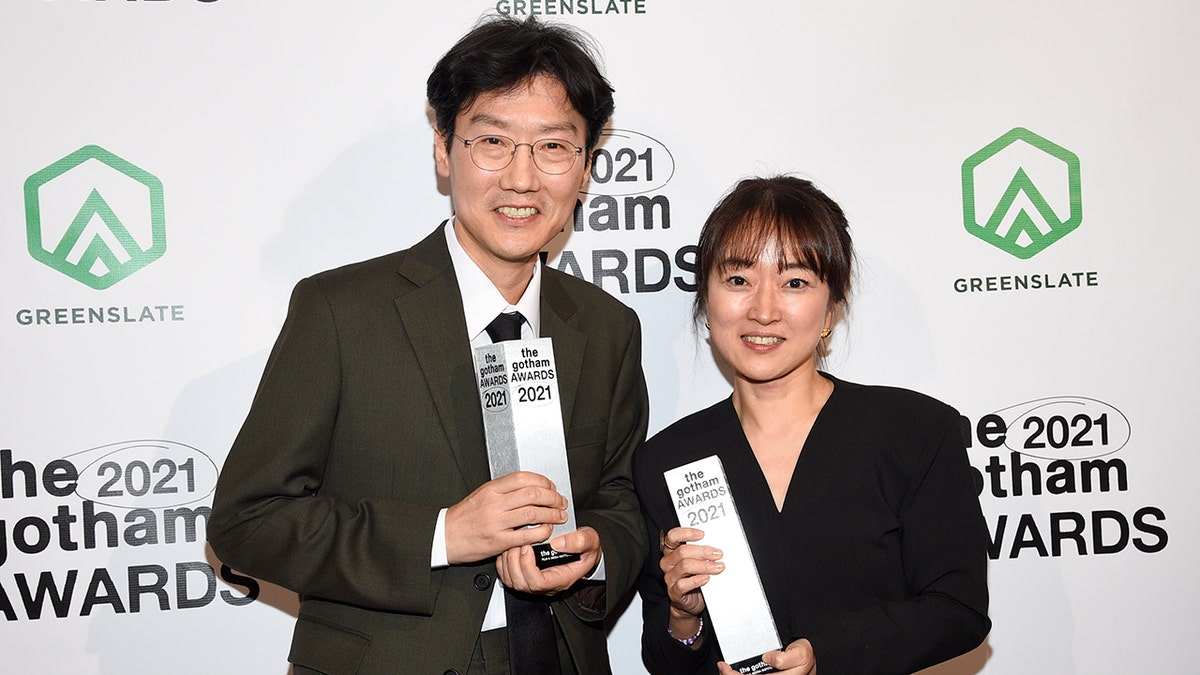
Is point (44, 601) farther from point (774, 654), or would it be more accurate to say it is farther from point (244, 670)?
point (774, 654)

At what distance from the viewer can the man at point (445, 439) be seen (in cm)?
171

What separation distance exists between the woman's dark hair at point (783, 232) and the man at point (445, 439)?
1.00ft

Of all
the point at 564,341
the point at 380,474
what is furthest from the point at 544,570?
the point at 564,341

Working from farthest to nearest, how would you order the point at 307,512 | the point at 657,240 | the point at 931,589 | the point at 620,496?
the point at 657,240 < the point at 620,496 < the point at 931,589 < the point at 307,512

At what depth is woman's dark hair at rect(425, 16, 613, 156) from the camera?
6.13 feet

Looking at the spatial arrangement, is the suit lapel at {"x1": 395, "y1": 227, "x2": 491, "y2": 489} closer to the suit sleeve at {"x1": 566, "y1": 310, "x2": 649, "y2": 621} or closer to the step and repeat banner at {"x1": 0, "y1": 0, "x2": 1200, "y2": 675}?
the suit sleeve at {"x1": 566, "y1": 310, "x2": 649, "y2": 621}

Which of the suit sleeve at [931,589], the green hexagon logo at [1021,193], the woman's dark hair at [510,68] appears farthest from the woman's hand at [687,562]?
the green hexagon logo at [1021,193]

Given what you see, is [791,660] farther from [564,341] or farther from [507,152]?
[507,152]

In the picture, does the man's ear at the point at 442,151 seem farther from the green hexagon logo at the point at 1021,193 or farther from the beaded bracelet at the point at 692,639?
the green hexagon logo at the point at 1021,193

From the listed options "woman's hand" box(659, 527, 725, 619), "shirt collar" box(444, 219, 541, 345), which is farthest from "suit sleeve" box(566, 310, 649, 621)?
"shirt collar" box(444, 219, 541, 345)

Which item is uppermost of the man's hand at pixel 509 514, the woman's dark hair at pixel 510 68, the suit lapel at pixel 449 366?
the woman's dark hair at pixel 510 68

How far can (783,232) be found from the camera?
191 cm

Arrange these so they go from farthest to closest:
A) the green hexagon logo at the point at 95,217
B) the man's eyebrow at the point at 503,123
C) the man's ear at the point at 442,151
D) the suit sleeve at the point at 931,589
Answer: the green hexagon logo at the point at 95,217
the man's ear at the point at 442,151
the man's eyebrow at the point at 503,123
the suit sleeve at the point at 931,589

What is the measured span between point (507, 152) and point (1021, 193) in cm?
155
